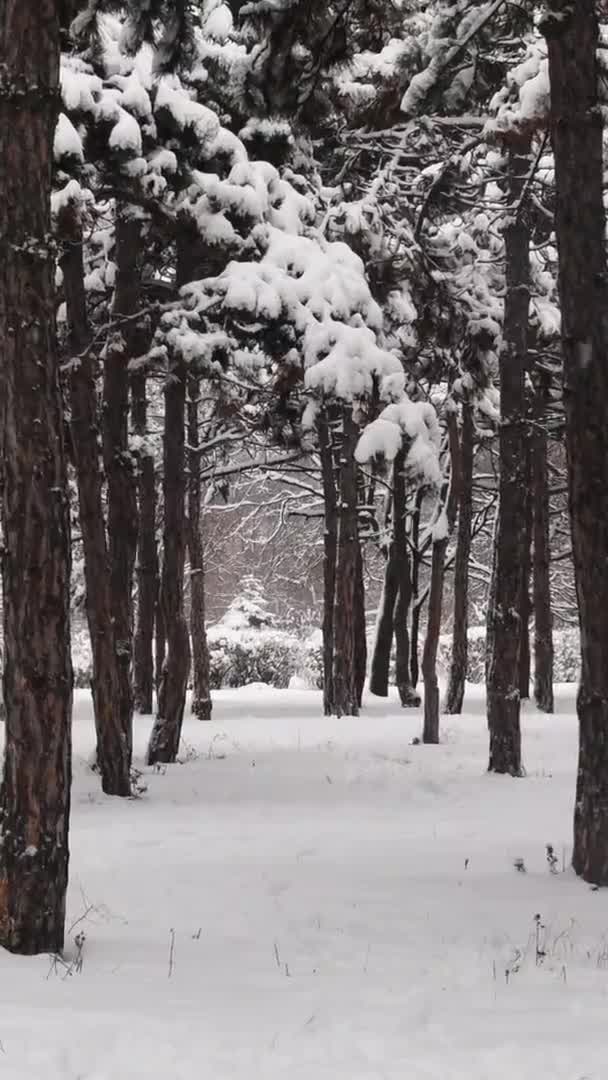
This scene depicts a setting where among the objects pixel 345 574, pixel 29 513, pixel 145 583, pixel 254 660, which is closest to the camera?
pixel 29 513

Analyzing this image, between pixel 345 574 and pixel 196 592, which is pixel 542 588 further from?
pixel 196 592

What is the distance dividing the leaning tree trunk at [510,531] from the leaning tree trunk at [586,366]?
4.13m

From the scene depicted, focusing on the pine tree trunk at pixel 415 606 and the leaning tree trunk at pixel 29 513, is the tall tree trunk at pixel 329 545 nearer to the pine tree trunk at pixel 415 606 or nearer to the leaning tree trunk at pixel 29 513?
the pine tree trunk at pixel 415 606

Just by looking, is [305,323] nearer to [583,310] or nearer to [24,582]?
[583,310]

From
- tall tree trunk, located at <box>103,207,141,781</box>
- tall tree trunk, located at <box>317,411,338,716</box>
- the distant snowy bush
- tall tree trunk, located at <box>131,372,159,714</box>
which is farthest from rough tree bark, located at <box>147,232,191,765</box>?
the distant snowy bush

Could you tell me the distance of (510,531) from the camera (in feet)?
34.1

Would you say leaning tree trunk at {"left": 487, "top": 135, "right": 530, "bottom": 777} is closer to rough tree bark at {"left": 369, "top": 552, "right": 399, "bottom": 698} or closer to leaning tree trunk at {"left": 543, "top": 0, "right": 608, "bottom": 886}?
leaning tree trunk at {"left": 543, "top": 0, "right": 608, "bottom": 886}

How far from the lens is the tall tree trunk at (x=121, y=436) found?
33.8ft

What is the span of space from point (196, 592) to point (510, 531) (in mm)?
8728

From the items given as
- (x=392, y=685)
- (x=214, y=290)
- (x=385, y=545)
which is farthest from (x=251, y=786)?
(x=392, y=685)

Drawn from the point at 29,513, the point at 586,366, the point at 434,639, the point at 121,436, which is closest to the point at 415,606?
the point at 434,639

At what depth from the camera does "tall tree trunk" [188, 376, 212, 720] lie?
56.9ft

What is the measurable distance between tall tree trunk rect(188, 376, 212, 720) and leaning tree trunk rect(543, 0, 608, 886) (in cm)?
1131

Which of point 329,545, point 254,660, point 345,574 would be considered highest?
point 329,545
